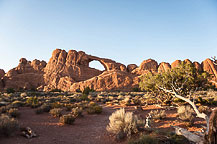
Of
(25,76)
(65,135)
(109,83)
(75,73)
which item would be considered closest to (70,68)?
(75,73)

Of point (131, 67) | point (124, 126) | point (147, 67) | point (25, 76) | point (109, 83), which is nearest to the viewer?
point (124, 126)

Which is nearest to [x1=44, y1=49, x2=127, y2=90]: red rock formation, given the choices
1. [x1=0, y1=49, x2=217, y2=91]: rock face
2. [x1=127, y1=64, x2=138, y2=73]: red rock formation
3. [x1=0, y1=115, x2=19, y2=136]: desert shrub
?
[x1=0, y1=49, x2=217, y2=91]: rock face

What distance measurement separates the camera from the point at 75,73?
51.6 metres

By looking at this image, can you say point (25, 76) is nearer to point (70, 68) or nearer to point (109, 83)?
point (70, 68)

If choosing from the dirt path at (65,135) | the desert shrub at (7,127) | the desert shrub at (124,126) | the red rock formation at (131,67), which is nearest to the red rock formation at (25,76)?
the red rock formation at (131,67)


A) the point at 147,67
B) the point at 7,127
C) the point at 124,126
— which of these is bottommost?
the point at 124,126

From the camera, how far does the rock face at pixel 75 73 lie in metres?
45.9

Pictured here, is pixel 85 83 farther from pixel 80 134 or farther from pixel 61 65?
pixel 80 134

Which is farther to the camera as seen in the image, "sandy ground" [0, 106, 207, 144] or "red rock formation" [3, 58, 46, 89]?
"red rock formation" [3, 58, 46, 89]

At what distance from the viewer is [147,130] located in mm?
5863

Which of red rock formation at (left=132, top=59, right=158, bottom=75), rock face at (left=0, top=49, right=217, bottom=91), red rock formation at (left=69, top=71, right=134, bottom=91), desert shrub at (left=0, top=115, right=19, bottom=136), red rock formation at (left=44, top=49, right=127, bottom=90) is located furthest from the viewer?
red rock formation at (left=132, top=59, right=158, bottom=75)

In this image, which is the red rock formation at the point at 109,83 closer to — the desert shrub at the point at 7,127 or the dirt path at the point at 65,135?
the dirt path at the point at 65,135

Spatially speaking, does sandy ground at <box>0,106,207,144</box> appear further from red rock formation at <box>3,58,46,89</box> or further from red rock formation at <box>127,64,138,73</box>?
red rock formation at <box>127,64,138,73</box>

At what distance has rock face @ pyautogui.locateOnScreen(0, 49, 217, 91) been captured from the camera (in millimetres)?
45938
